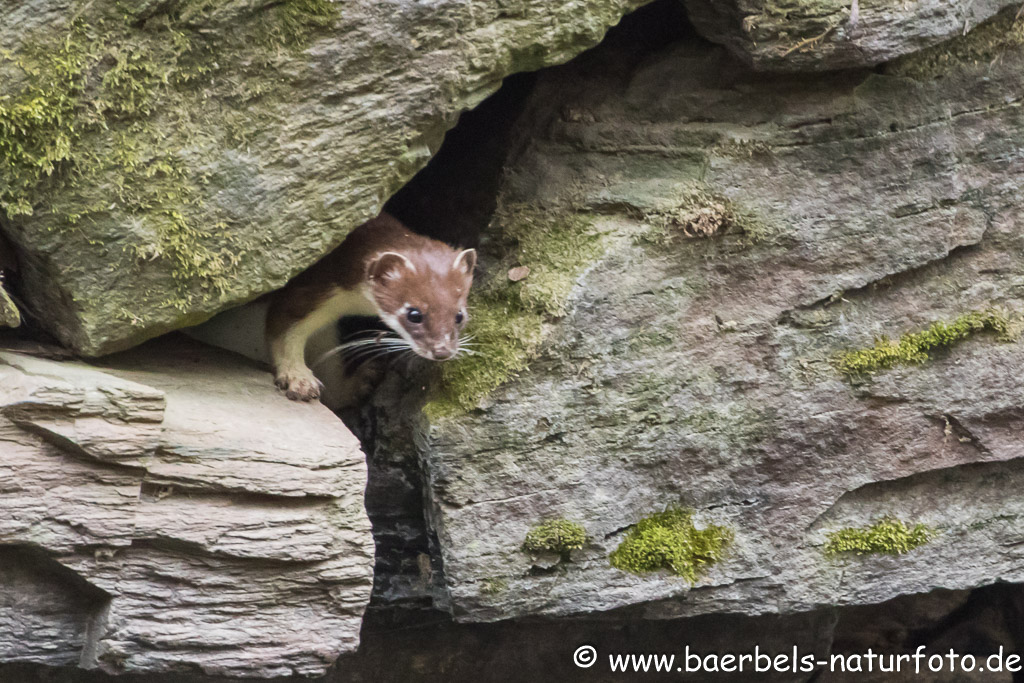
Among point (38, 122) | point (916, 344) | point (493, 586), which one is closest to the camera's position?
point (38, 122)

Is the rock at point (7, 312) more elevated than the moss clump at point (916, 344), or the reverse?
the moss clump at point (916, 344)

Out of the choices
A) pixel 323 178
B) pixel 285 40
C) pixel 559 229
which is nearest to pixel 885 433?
pixel 559 229

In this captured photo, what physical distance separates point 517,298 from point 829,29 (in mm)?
1936

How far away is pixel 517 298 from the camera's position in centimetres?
486

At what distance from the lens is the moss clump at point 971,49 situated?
4.82m

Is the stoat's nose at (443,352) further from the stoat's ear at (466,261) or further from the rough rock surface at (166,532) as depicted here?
the rough rock surface at (166,532)

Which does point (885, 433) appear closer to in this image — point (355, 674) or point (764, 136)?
point (764, 136)

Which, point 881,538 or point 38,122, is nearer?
point 38,122

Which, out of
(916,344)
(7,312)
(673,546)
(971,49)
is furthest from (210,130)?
(971,49)

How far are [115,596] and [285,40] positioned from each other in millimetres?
2342

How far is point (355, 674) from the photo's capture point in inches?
223

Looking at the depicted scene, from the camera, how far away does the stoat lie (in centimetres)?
475

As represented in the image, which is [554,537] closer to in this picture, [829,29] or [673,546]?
[673,546]

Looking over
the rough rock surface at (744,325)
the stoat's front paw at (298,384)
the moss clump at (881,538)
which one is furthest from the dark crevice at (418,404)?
the moss clump at (881,538)
